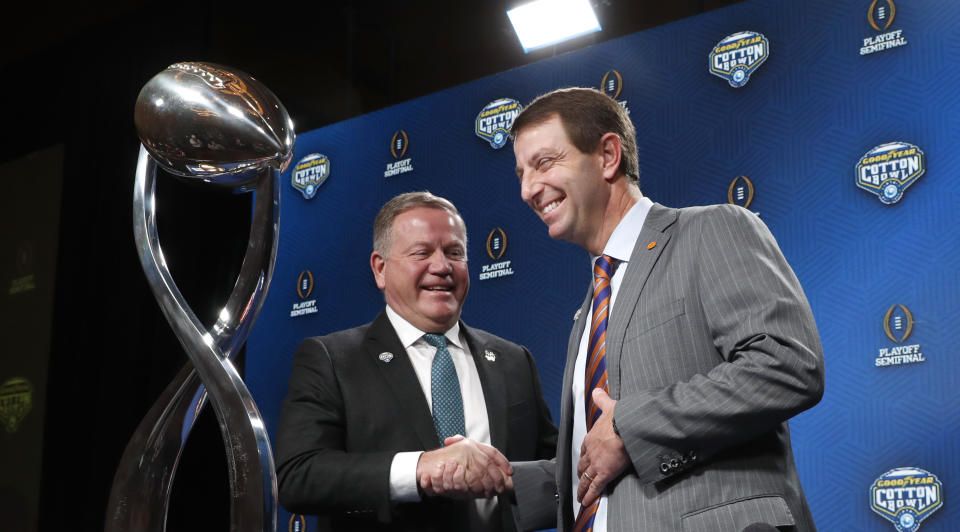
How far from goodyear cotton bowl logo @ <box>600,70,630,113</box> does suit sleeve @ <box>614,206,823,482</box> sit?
1.85 meters

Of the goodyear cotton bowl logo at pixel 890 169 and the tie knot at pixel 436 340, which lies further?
the goodyear cotton bowl logo at pixel 890 169

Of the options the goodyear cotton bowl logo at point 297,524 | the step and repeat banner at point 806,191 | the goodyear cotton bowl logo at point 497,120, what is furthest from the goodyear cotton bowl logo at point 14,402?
the goodyear cotton bowl logo at point 497,120

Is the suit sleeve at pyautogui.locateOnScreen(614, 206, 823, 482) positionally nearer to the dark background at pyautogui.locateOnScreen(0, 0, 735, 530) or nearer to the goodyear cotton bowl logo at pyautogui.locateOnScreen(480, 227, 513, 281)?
the goodyear cotton bowl logo at pyautogui.locateOnScreen(480, 227, 513, 281)

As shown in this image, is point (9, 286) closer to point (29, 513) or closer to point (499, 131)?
point (29, 513)

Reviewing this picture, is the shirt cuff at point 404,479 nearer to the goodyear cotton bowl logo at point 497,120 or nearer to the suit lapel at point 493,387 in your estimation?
the suit lapel at point 493,387

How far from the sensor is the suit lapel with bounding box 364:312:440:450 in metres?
2.21

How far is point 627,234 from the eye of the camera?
186 cm

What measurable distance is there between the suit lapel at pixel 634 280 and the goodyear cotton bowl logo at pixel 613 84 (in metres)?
1.60

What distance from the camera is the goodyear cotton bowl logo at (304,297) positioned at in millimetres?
3857

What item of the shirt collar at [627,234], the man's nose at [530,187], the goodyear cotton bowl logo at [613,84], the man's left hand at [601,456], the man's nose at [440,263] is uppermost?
the goodyear cotton bowl logo at [613,84]

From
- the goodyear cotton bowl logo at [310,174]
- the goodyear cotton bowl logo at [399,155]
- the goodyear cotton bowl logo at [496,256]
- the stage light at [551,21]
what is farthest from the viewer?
the goodyear cotton bowl logo at [310,174]

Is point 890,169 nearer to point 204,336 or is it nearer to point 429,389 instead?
point 429,389

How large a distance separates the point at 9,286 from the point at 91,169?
0.99m

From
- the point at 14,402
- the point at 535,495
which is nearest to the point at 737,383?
the point at 535,495
